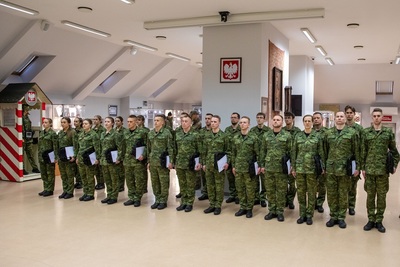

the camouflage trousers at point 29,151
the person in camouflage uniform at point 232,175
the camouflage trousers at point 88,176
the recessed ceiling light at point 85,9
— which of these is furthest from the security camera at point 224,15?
the camouflage trousers at point 29,151

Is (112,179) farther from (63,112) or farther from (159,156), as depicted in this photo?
(63,112)

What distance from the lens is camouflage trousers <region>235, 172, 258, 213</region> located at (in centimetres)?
631

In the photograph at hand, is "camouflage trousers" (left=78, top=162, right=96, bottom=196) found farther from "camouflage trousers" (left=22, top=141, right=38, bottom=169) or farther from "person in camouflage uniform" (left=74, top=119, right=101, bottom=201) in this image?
"camouflage trousers" (left=22, top=141, right=38, bottom=169)

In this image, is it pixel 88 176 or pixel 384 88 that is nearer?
pixel 88 176

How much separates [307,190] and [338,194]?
1.41 feet

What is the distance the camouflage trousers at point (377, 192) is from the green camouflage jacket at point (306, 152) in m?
0.70

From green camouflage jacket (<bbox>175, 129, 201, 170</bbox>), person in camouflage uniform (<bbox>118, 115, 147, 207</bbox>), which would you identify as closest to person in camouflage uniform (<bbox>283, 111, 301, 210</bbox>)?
green camouflage jacket (<bbox>175, 129, 201, 170</bbox>)

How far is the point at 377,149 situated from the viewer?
18.1 feet

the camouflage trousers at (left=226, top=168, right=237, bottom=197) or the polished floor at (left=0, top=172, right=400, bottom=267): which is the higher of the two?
the camouflage trousers at (left=226, top=168, right=237, bottom=197)

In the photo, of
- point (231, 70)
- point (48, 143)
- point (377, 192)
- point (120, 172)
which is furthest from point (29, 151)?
point (377, 192)

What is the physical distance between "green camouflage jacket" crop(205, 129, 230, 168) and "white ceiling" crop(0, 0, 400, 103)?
2209 mm

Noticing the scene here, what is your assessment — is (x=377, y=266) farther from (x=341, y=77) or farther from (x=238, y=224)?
(x=341, y=77)

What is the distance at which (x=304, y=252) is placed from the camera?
15.6ft

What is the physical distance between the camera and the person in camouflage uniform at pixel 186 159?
6590 millimetres
